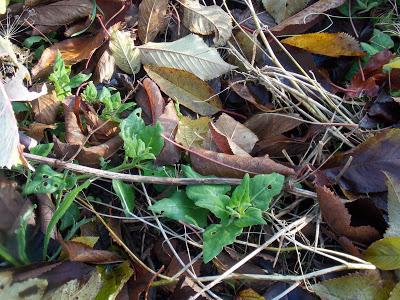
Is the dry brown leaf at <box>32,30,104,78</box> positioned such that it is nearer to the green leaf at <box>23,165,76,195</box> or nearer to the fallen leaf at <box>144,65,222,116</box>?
the fallen leaf at <box>144,65,222,116</box>

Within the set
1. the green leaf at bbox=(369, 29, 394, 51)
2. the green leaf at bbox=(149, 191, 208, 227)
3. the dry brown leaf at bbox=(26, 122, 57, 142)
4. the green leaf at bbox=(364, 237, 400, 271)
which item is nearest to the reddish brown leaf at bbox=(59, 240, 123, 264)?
the green leaf at bbox=(149, 191, 208, 227)

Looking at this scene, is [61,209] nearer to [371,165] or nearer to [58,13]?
[58,13]

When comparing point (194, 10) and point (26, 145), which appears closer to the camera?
point (26, 145)

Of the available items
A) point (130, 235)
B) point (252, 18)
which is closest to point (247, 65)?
point (252, 18)

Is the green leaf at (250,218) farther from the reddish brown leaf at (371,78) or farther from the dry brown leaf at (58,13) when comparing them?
the dry brown leaf at (58,13)

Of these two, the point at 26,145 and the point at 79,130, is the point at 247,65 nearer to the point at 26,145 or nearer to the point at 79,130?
the point at 79,130

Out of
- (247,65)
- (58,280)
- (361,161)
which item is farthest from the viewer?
(247,65)
